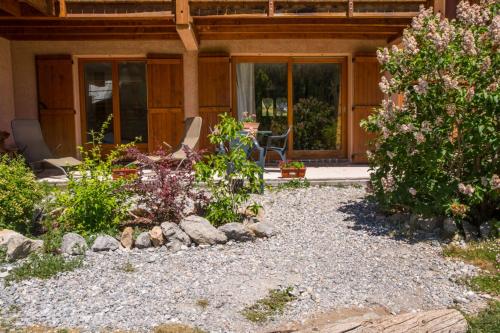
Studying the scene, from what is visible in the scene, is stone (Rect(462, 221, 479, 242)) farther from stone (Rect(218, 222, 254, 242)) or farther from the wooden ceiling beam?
the wooden ceiling beam

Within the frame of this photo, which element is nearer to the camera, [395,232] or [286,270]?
[286,270]

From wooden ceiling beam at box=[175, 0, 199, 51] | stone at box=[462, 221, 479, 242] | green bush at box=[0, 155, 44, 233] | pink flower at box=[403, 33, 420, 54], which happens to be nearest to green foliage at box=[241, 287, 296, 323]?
stone at box=[462, 221, 479, 242]

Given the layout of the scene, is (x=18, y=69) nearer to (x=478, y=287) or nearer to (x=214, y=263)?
(x=214, y=263)

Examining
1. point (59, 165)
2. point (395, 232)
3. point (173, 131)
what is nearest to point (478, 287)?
point (395, 232)

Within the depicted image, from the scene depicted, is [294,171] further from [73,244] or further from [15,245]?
[15,245]

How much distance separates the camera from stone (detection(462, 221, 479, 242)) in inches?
201

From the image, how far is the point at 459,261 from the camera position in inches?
179

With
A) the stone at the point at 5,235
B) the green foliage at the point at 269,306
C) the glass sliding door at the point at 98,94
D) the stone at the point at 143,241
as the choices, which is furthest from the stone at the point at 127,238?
the glass sliding door at the point at 98,94

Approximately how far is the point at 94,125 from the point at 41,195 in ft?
17.8

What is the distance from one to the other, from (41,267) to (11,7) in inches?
194

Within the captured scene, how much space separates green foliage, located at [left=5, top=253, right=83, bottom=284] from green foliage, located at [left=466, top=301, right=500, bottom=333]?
9.96ft

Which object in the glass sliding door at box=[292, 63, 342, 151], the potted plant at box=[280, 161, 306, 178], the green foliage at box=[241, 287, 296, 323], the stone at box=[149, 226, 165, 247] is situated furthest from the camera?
the glass sliding door at box=[292, 63, 342, 151]

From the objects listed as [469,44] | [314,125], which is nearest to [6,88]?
[314,125]

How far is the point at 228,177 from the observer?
5.65m
